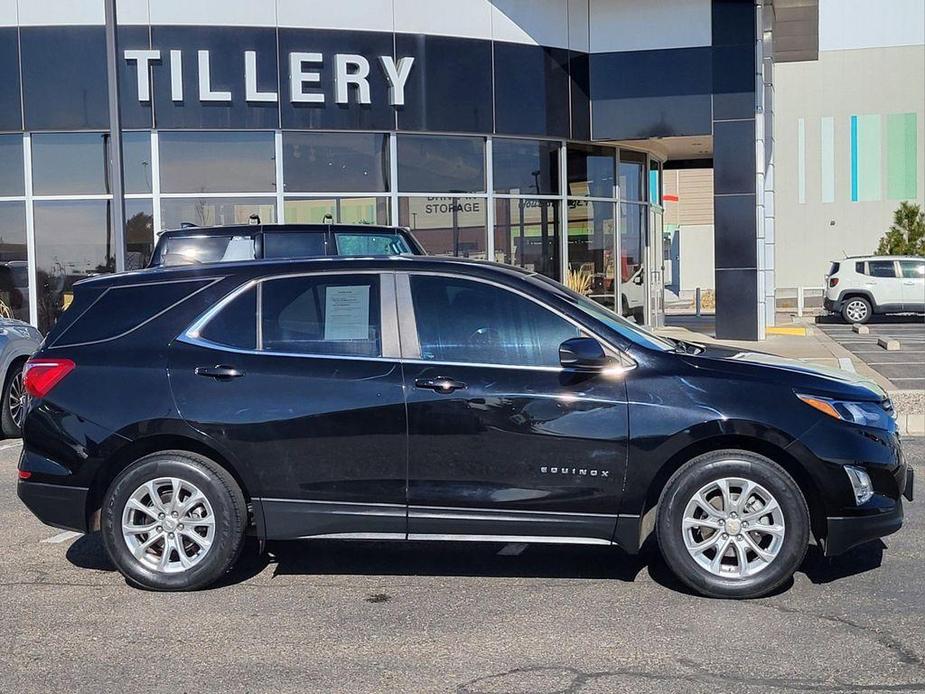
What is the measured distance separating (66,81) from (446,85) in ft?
19.0

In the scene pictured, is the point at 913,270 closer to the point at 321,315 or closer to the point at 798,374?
the point at 798,374

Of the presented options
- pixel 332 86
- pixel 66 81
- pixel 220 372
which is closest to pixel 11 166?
pixel 66 81

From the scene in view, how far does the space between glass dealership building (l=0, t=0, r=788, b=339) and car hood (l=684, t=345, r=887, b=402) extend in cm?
1101

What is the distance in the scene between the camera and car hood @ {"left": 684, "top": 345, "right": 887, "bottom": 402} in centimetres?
551

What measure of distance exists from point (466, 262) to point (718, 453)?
1.64m

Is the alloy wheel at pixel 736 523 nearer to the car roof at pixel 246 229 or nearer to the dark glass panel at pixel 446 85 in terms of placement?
the car roof at pixel 246 229

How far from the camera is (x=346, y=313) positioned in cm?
574

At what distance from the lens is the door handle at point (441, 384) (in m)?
5.49

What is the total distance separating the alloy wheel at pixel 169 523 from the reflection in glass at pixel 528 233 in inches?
499

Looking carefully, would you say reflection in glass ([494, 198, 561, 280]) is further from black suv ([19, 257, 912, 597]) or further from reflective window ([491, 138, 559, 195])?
black suv ([19, 257, 912, 597])

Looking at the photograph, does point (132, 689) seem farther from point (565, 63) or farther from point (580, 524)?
point (565, 63)

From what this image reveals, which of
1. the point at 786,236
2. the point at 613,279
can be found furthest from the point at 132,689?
the point at 786,236

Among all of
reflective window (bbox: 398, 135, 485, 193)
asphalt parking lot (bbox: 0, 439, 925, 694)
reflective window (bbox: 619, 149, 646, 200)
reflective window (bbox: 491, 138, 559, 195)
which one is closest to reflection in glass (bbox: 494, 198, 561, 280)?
reflective window (bbox: 491, 138, 559, 195)

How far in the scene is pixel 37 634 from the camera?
16.8ft
